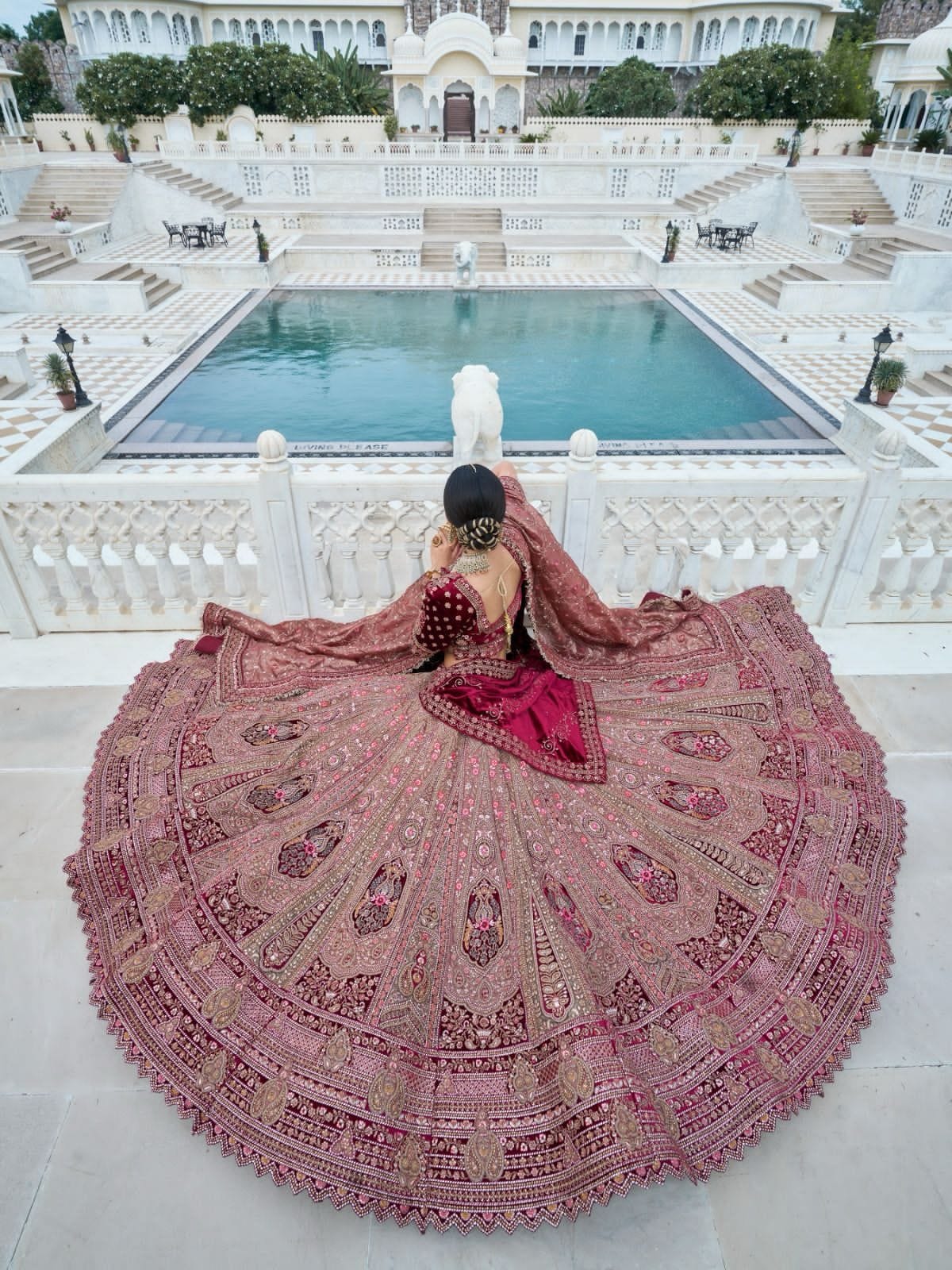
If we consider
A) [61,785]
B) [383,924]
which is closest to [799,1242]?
[383,924]

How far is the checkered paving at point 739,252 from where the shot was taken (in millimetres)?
15617

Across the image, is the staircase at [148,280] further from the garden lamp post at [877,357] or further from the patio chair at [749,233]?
the patio chair at [749,233]

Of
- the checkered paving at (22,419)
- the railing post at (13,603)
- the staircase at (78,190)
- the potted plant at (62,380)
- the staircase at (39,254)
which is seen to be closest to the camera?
the railing post at (13,603)

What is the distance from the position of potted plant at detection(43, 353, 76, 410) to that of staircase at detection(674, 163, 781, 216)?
678 inches

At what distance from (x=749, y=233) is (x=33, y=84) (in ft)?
97.6

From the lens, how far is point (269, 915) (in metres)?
2.08

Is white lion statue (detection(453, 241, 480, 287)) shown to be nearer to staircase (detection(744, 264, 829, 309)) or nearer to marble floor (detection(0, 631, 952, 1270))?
staircase (detection(744, 264, 829, 309))

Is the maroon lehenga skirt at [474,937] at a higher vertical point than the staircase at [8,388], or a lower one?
higher

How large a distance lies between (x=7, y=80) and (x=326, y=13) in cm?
1401

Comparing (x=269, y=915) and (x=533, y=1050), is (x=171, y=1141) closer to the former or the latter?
(x=269, y=915)

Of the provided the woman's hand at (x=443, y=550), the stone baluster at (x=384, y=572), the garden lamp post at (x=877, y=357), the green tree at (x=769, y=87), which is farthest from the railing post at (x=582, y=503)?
the green tree at (x=769, y=87)

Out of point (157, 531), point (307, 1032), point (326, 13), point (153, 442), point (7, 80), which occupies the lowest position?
point (153, 442)

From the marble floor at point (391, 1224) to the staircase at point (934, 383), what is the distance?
32.2 feet

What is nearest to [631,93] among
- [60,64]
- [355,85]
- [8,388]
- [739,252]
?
[355,85]
